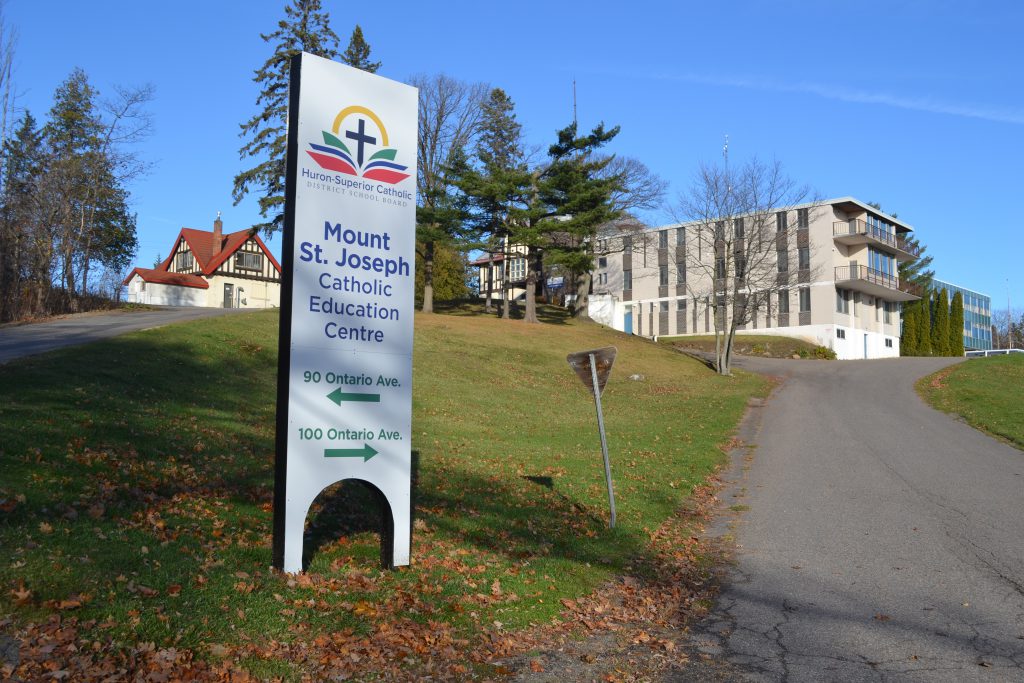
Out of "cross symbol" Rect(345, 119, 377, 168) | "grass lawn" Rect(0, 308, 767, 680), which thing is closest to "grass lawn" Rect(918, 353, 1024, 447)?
"grass lawn" Rect(0, 308, 767, 680)

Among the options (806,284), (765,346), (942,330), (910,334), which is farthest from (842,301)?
(942,330)

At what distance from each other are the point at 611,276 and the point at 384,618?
68.1 meters

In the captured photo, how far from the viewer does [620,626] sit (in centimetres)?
721

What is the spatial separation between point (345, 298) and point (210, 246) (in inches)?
2787

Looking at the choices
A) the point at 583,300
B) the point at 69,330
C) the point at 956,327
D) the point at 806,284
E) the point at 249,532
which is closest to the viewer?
the point at 249,532

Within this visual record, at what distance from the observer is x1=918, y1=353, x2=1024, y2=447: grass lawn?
22.4m

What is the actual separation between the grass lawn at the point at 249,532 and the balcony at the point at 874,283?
4511 cm

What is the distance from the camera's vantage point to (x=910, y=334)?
71.3 m

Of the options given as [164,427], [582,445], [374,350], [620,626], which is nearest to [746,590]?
[620,626]

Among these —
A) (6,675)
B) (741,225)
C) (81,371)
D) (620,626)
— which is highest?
(741,225)

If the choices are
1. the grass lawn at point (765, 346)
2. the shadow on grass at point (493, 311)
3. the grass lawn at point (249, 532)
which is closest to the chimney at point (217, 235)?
the shadow on grass at point (493, 311)

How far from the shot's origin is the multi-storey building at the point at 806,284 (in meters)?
59.7

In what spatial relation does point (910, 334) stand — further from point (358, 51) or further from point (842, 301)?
point (358, 51)

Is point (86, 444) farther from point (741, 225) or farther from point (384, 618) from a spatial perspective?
Answer: point (741, 225)
